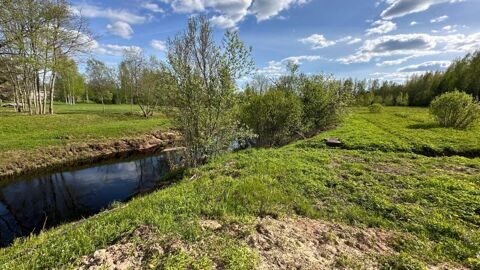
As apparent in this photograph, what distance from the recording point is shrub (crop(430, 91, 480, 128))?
18.2m

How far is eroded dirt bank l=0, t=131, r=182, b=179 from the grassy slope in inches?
296

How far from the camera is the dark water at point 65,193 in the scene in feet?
30.6

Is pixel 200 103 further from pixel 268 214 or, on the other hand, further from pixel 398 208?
pixel 398 208

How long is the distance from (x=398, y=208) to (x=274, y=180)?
11.3 feet

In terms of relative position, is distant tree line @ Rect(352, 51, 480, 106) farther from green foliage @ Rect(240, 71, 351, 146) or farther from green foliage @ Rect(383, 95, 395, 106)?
green foliage @ Rect(240, 71, 351, 146)

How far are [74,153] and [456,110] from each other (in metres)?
28.9

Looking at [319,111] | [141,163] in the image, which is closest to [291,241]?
[141,163]

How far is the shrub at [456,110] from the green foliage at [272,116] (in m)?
11.1

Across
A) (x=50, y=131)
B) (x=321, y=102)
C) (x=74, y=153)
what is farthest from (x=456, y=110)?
(x=50, y=131)

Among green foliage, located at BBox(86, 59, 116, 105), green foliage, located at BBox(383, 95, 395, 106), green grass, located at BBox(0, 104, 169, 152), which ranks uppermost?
green foliage, located at BBox(86, 59, 116, 105)

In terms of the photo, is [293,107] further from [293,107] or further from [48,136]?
[48,136]

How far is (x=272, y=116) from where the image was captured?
18.2 m

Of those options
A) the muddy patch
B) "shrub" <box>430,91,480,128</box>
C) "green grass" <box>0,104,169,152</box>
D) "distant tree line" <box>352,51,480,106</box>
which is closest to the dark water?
"green grass" <box>0,104,169,152</box>

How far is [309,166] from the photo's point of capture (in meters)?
9.85
